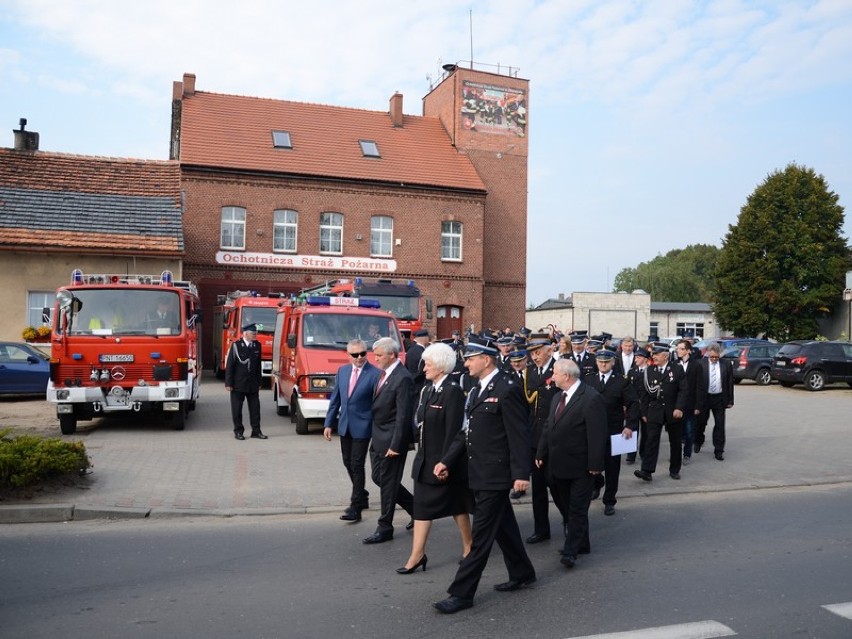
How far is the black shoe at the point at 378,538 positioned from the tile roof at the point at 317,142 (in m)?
27.4

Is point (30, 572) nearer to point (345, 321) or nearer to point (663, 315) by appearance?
point (345, 321)

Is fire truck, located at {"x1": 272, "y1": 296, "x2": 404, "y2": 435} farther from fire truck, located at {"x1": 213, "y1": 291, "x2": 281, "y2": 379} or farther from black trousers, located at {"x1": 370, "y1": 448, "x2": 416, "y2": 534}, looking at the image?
fire truck, located at {"x1": 213, "y1": 291, "x2": 281, "y2": 379}

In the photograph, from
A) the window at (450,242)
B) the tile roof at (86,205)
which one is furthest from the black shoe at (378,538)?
the window at (450,242)

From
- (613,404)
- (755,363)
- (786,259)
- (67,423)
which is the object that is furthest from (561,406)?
(786,259)

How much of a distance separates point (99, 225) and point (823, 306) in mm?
42960

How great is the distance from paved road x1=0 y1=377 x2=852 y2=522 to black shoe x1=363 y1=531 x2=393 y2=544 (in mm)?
1326

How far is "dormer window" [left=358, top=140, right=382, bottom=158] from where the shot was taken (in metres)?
36.5

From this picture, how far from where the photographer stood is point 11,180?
26938 mm

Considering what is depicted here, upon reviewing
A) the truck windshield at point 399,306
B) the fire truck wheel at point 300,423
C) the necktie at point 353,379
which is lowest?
the fire truck wheel at point 300,423

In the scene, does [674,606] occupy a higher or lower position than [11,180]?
lower

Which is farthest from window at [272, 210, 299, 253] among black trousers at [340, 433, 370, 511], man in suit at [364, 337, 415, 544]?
man in suit at [364, 337, 415, 544]

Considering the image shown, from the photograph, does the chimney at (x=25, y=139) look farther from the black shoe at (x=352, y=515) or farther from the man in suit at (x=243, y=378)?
the black shoe at (x=352, y=515)

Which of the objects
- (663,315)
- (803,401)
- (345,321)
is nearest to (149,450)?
(345,321)

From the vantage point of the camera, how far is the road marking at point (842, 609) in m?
5.43
